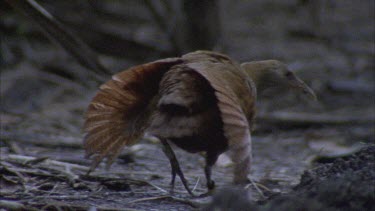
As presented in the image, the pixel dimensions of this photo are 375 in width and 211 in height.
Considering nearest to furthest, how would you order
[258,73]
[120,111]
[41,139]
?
1. [120,111]
2. [258,73]
3. [41,139]

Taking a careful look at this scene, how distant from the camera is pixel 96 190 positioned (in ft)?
11.2

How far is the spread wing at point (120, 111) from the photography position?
10.3 feet

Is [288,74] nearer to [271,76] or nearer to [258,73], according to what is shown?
[271,76]

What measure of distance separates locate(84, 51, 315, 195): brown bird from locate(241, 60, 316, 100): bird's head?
76 centimetres

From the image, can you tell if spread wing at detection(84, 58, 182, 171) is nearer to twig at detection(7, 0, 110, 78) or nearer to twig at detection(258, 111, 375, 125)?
twig at detection(7, 0, 110, 78)

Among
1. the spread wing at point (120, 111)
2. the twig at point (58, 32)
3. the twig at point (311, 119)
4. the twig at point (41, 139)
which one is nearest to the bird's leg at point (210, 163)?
the spread wing at point (120, 111)

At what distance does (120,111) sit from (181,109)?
0.44 m

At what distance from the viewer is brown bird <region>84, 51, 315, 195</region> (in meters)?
2.73

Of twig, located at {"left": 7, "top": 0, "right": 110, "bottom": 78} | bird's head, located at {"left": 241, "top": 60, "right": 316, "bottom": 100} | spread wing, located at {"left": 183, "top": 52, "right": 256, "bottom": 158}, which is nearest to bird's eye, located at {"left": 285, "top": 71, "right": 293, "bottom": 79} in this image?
bird's head, located at {"left": 241, "top": 60, "right": 316, "bottom": 100}

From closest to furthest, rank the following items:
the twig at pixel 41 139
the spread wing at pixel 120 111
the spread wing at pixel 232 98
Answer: the spread wing at pixel 232 98 < the spread wing at pixel 120 111 < the twig at pixel 41 139

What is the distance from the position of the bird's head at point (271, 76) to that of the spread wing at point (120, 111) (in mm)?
905

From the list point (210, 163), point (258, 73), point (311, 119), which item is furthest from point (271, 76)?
point (311, 119)

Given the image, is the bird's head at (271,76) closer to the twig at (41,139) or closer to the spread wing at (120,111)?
the spread wing at (120,111)

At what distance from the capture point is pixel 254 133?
5910mm
